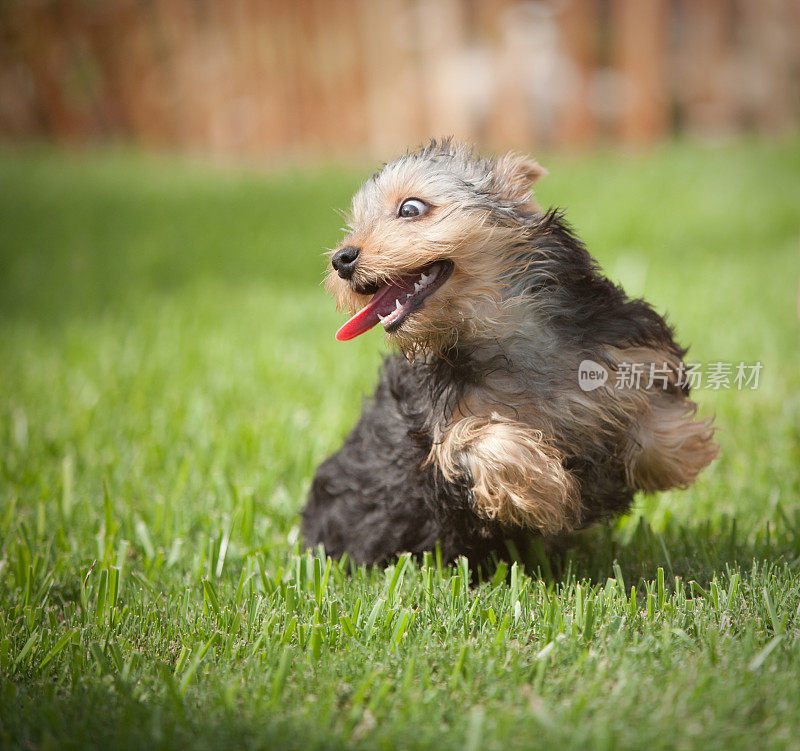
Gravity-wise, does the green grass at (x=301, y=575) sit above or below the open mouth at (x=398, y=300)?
below

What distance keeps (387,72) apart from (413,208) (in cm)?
1039

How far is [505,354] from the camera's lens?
2539 mm

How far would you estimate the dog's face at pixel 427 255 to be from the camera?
7.84ft

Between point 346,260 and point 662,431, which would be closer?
point 346,260

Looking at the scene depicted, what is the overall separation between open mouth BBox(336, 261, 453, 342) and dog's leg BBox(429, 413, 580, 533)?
0.37 meters

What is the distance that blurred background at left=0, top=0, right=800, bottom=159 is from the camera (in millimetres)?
11461

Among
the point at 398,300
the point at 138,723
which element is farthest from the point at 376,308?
the point at 138,723

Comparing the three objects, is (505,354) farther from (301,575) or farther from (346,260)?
(301,575)

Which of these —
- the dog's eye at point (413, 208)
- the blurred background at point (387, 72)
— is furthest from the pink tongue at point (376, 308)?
the blurred background at point (387, 72)

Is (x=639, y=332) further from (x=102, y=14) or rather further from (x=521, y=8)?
(x=102, y=14)

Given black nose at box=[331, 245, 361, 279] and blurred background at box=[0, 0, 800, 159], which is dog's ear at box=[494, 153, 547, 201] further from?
blurred background at box=[0, 0, 800, 159]

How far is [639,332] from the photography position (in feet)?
8.32

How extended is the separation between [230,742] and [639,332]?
1.59 meters

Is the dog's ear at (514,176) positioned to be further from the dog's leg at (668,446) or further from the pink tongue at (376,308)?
the dog's leg at (668,446)
